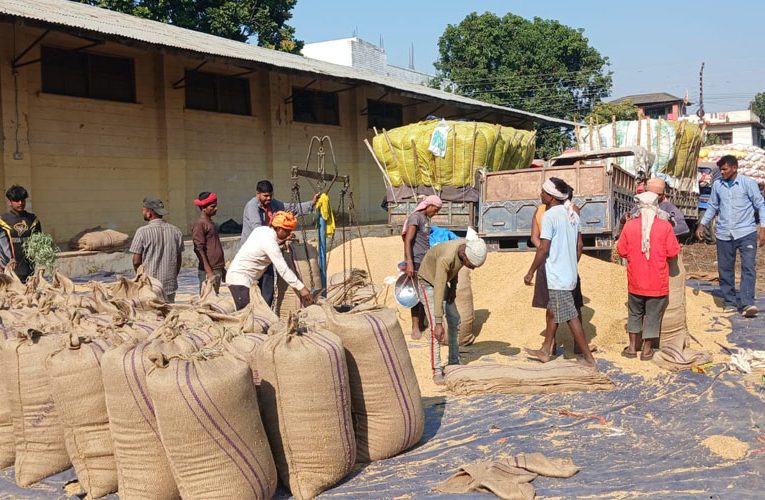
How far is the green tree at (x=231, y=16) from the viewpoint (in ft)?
81.7

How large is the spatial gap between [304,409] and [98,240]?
10130mm

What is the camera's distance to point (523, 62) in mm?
35375

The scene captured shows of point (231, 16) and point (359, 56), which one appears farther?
point (359, 56)

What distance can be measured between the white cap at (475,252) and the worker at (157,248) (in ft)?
8.40

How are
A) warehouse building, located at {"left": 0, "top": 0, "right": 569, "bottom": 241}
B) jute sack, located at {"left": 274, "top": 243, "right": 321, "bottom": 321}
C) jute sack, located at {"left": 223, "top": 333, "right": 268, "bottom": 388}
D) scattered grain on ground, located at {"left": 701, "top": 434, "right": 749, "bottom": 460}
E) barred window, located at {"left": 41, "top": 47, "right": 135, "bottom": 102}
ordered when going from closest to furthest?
jute sack, located at {"left": 223, "top": 333, "right": 268, "bottom": 388} → scattered grain on ground, located at {"left": 701, "top": 434, "right": 749, "bottom": 460} → jute sack, located at {"left": 274, "top": 243, "right": 321, "bottom": 321} → warehouse building, located at {"left": 0, "top": 0, "right": 569, "bottom": 241} → barred window, located at {"left": 41, "top": 47, "right": 135, "bottom": 102}

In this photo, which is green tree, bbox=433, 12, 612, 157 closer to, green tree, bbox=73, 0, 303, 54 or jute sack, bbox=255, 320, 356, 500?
green tree, bbox=73, 0, 303, 54

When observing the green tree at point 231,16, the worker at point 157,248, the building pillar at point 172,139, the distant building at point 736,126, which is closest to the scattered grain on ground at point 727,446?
the worker at point 157,248

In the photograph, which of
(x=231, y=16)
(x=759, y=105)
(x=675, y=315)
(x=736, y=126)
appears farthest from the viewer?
(x=759, y=105)

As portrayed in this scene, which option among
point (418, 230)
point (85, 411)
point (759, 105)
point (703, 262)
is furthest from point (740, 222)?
point (759, 105)

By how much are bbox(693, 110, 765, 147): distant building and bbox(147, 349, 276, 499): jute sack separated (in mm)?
58260

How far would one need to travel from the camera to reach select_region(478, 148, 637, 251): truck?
947 centimetres

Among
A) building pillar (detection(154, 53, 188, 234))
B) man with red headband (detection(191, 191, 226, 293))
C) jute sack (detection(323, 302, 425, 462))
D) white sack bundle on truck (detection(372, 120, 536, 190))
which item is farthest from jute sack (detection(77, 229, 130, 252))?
jute sack (detection(323, 302, 425, 462))

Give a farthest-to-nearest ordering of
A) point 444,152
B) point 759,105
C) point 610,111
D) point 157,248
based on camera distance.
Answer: point 759,105
point 610,111
point 444,152
point 157,248

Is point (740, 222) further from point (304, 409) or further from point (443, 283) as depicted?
point (304, 409)
